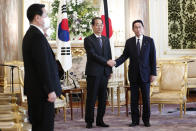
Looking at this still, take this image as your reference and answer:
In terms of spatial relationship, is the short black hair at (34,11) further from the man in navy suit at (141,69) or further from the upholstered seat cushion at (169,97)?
the upholstered seat cushion at (169,97)

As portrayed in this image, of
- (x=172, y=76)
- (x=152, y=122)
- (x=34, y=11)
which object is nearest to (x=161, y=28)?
(x=172, y=76)

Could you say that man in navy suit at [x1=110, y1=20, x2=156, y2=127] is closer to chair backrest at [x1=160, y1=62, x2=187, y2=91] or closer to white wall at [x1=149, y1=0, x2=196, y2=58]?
chair backrest at [x1=160, y1=62, x2=187, y2=91]

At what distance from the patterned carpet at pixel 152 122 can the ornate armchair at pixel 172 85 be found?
0.29 metres

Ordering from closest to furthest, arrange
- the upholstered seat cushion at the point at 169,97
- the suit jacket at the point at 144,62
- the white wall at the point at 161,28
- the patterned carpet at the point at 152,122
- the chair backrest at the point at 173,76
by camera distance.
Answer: the patterned carpet at the point at 152,122 → the suit jacket at the point at 144,62 → the upholstered seat cushion at the point at 169,97 → the chair backrest at the point at 173,76 → the white wall at the point at 161,28

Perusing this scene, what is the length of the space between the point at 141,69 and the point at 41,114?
2.63 metres

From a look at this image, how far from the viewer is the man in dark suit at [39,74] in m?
3.15

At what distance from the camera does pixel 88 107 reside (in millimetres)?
5641

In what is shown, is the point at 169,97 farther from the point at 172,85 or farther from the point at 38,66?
the point at 38,66

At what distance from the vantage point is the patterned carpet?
5.45m

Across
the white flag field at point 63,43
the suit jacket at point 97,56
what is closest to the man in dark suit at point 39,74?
the suit jacket at point 97,56

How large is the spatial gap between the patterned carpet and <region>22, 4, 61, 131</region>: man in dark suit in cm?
233

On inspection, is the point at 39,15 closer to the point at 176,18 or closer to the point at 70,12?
the point at 70,12

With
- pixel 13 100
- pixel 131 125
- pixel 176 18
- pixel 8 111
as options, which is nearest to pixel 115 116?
pixel 131 125

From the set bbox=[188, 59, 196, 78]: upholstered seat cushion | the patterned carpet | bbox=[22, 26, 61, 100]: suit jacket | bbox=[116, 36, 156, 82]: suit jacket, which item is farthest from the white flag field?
bbox=[22, 26, 61, 100]: suit jacket
